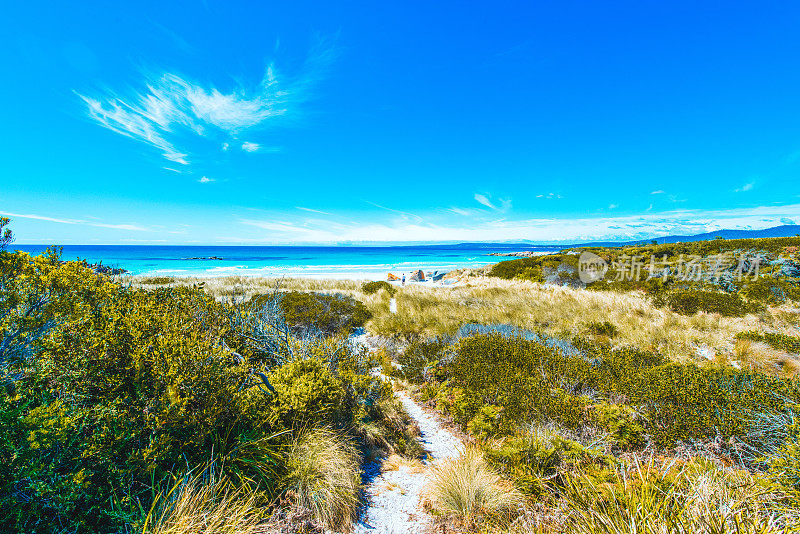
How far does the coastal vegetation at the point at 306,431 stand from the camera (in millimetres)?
2254

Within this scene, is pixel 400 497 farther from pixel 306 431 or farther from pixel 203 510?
pixel 203 510

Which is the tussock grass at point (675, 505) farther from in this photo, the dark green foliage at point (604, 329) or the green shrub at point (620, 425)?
the dark green foliage at point (604, 329)

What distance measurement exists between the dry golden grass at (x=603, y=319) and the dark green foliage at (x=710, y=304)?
37 cm

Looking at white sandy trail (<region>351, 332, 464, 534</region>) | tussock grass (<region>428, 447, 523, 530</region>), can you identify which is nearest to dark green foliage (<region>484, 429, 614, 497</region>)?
tussock grass (<region>428, 447, 523, 530</region>)

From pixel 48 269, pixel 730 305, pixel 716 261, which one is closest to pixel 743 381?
pixel 48 269

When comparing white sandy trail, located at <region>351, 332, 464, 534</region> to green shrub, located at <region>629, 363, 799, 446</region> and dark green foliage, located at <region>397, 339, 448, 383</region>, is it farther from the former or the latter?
green shrub, located at <region>629, 363, 799, 446</region>

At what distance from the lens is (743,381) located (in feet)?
14.0

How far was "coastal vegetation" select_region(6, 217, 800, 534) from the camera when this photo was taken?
225 cm

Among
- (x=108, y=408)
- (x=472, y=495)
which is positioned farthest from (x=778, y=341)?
(x=108, y=408)

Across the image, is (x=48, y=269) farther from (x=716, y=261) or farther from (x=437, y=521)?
(x=716, y=261)

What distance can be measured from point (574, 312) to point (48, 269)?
1313cm

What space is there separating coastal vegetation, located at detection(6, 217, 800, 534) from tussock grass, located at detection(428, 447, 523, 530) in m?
0.02

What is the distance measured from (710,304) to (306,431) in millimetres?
13671

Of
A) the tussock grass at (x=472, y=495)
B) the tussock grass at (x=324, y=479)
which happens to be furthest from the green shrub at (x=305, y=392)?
the tussock grass at (x=472, y=495)
